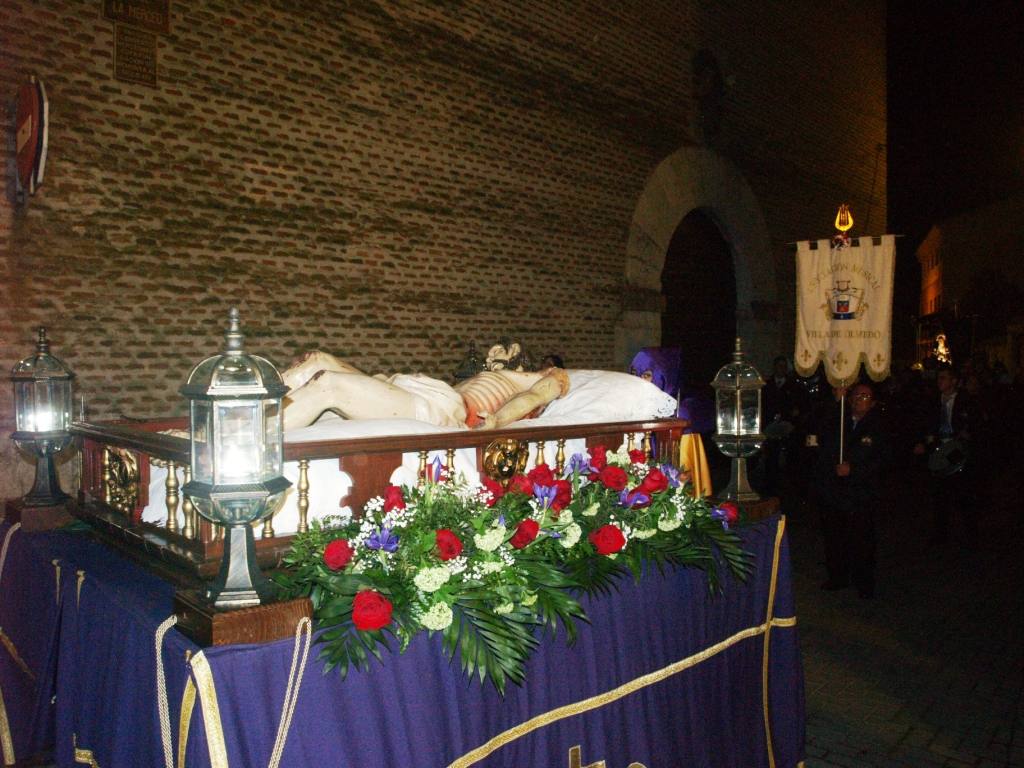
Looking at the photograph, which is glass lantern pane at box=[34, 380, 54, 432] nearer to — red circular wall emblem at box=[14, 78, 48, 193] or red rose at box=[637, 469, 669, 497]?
red circular wall emblem at box=[14, 78, 48, 193]

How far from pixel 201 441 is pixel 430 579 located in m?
0.78

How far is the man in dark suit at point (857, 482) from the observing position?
19.8 feet

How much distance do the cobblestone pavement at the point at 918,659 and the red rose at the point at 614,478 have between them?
175 centimetres

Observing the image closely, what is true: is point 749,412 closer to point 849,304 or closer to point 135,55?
point 849,304

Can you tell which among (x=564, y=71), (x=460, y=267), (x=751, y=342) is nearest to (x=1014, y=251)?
(x=751, y=342)

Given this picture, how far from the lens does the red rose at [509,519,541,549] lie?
267cm

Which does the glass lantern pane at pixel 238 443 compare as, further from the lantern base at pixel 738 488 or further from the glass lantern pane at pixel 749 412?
the glass lantern pane at pixel 749 412

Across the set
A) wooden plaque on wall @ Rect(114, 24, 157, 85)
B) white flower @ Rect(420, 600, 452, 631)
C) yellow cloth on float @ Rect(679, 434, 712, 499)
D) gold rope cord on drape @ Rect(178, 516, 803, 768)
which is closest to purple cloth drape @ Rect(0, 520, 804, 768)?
gold rope cord on drape @ Rect(178, 516, 803, 768)

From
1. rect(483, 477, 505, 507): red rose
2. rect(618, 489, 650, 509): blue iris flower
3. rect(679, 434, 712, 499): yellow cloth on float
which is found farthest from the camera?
rect(679, 434, 712, 499): yellow cloth on float

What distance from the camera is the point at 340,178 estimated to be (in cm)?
795

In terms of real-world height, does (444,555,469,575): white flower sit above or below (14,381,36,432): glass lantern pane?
below

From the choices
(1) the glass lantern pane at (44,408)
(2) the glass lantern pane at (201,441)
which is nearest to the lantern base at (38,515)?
(1) the glass lantern pane at (44,408)

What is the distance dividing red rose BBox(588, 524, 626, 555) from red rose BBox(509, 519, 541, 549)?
1.17 feet

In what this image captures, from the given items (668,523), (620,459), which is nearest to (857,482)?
(620,459)
